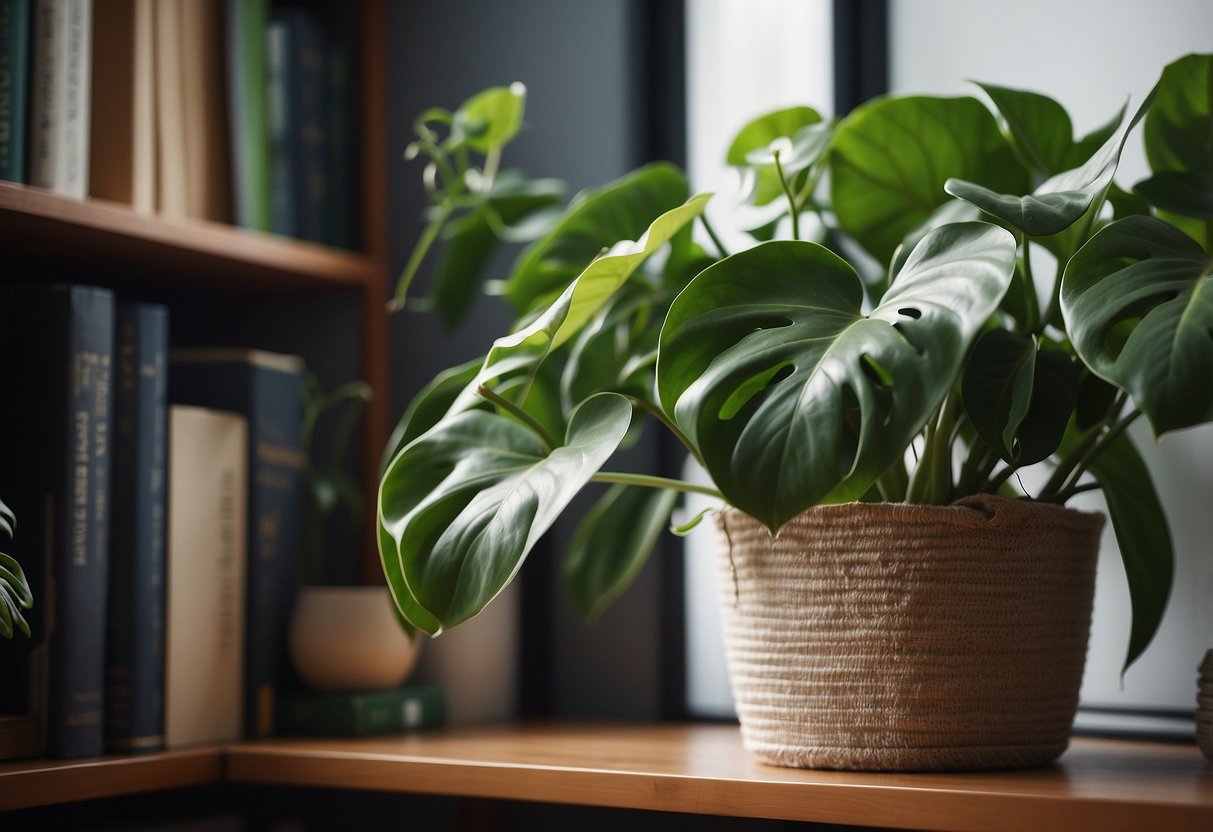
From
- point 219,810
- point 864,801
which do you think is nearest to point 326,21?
point 219,810

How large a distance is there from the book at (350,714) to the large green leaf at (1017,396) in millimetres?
675

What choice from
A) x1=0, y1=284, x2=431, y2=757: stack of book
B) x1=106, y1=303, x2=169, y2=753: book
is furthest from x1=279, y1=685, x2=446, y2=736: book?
x1=106, y1=303, x2=169, y2=753: book

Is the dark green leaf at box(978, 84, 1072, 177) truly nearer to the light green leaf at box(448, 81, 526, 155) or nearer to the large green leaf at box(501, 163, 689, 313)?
the large green leaf at box(501, 163, 689, 313)

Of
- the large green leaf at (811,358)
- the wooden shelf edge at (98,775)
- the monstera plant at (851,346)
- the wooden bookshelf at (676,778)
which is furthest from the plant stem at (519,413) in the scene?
the wooden shelf edge at (98,775)

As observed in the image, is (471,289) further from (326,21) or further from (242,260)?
(326,21)

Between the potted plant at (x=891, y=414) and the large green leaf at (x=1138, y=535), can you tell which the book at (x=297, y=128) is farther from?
the large green leaf at (x=1138, y=535)

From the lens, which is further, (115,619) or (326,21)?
(326,21)

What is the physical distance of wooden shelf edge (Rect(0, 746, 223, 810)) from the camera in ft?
3.20

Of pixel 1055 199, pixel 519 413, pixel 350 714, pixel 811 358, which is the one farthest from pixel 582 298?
pixel 350 714

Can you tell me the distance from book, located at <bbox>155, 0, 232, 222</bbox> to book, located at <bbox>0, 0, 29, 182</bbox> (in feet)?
0.48

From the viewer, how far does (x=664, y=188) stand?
3.58ft

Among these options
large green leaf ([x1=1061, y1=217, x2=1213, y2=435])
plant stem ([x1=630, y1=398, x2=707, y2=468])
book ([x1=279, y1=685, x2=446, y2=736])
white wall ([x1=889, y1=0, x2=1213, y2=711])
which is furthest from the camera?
book ([x1=279, y1=685, x2=446, y2=736])

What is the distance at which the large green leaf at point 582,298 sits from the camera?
2.71 ft

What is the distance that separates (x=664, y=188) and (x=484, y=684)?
57cm
